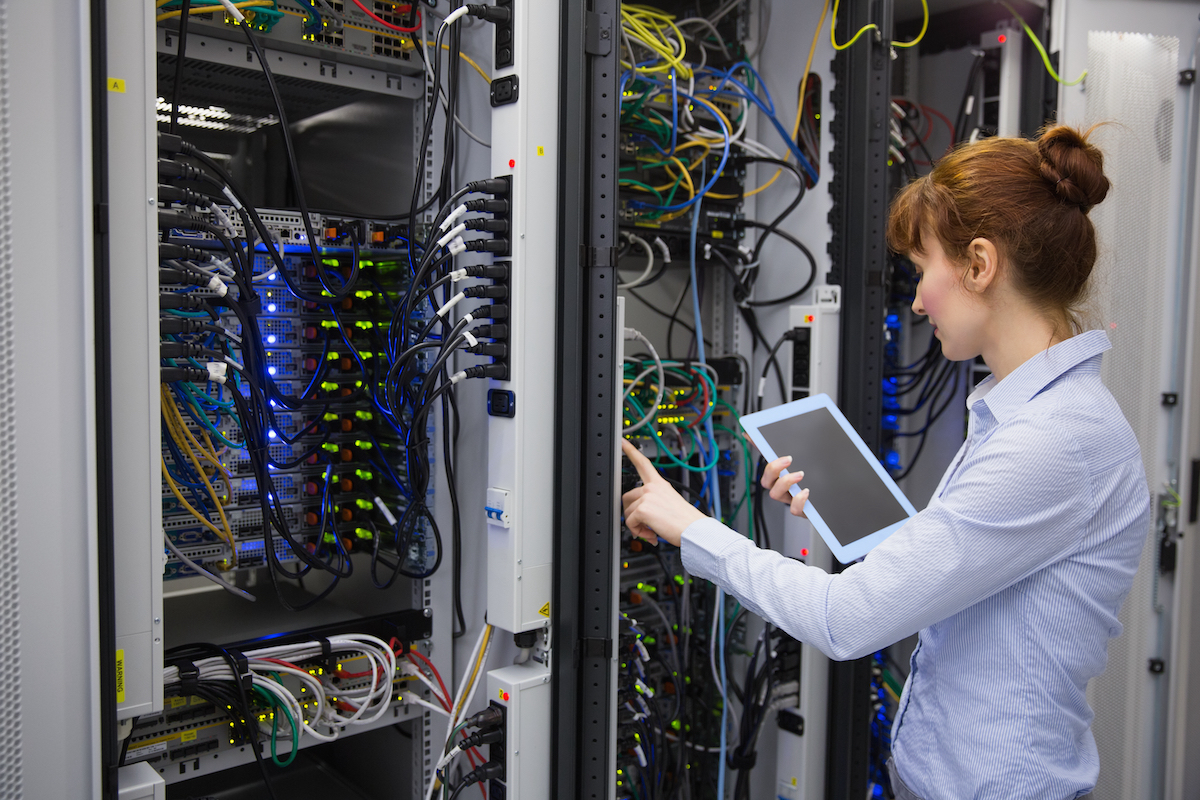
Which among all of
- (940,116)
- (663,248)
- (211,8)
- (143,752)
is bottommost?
(143,752)

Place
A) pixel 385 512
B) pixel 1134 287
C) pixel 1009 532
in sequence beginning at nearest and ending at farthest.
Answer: pixel 1009 532
pixel 385 512
pixel 1134 287

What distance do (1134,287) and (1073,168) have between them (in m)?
1.60

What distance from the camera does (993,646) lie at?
109cm

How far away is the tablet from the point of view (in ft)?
4.70

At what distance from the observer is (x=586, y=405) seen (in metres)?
1.67

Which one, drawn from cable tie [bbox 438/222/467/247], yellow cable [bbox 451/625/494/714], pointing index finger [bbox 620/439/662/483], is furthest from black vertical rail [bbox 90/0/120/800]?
pointing index finger [bbox 620/439/662/483]

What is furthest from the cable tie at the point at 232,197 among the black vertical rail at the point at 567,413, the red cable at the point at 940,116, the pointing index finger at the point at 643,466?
the red cable at the point at 940,116

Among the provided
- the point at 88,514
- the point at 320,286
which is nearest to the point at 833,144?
the point at 320,286

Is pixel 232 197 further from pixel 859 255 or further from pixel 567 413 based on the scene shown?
pixel 859 255

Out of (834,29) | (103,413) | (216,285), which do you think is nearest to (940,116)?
(834,29)

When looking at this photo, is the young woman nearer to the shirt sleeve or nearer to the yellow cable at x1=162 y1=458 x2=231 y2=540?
the shirt sleeve

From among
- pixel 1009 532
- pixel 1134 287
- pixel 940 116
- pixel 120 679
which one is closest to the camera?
pixel 1009 532

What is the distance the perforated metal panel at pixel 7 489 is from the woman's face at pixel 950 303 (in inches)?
49.0

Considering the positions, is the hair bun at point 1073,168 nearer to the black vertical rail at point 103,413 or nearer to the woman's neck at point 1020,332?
the woman's neck at point 1020,332
